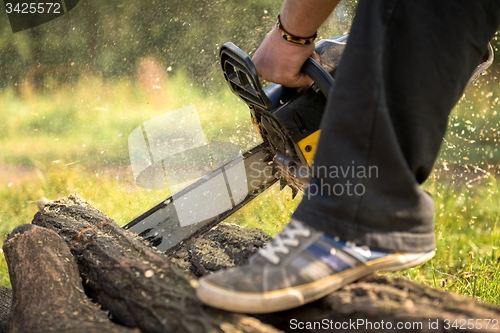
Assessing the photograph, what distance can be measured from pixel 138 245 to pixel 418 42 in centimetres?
96

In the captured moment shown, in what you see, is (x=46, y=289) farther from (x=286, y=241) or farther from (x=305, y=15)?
(x=305, y=15)

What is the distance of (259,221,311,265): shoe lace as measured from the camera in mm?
1346

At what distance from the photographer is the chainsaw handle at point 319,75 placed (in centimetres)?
189

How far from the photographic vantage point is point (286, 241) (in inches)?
54.0

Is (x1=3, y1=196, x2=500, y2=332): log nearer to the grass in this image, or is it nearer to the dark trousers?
the dark trousers

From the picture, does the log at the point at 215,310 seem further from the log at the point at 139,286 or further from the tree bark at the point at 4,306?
the tree bark at the point at 4,306

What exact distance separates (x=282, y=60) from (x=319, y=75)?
13cm

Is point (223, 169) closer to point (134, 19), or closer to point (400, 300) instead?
point (400, 300)

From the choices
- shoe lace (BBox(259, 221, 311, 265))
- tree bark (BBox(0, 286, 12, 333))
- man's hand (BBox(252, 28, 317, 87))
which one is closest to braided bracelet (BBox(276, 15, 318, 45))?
man's hand (BBox(252, 28, 317, 87))

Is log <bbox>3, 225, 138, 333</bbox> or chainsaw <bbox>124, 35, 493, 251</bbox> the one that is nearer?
log <bbox>3, 225, 138, 333</bbox>

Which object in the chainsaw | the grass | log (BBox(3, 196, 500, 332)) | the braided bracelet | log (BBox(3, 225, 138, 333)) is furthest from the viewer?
the grass

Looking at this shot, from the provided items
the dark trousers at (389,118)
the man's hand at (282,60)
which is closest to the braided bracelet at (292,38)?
the man's hand at (282,60)

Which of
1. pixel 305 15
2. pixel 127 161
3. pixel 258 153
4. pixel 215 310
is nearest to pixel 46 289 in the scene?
pixel 215 310

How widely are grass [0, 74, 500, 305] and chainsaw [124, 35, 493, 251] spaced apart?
41.0 inches
